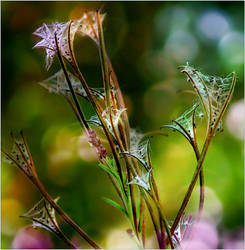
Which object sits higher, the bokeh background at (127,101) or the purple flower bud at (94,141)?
the bokeh background at (127,101)

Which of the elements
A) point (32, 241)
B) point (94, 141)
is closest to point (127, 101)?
point (32, 241)

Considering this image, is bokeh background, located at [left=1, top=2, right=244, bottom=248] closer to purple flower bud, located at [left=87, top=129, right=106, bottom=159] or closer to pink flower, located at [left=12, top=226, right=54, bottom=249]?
pink flower, located at [left=12, top=226, right=54, bottom=249]

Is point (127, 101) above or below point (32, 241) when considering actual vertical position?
above

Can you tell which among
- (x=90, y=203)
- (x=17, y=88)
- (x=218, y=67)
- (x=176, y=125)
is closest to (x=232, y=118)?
(x=218, y=67)

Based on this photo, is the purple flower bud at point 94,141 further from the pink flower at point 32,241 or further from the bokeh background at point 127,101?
the bokeh background at point 127,101

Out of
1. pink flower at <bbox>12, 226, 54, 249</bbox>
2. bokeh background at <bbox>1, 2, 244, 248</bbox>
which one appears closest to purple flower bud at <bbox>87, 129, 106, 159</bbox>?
pink flower at <bbox>12, 226, 54, 249</bbox>

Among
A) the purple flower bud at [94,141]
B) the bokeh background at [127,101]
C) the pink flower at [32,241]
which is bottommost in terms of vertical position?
the pink flower at [32,241]

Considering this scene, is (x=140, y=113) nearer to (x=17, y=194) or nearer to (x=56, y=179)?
(x=56, y=179)

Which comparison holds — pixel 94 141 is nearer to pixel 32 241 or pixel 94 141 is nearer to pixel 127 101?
pixel 32 241

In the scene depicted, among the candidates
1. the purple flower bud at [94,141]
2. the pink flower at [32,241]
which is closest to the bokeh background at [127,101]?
the pink flower at [32,241]
